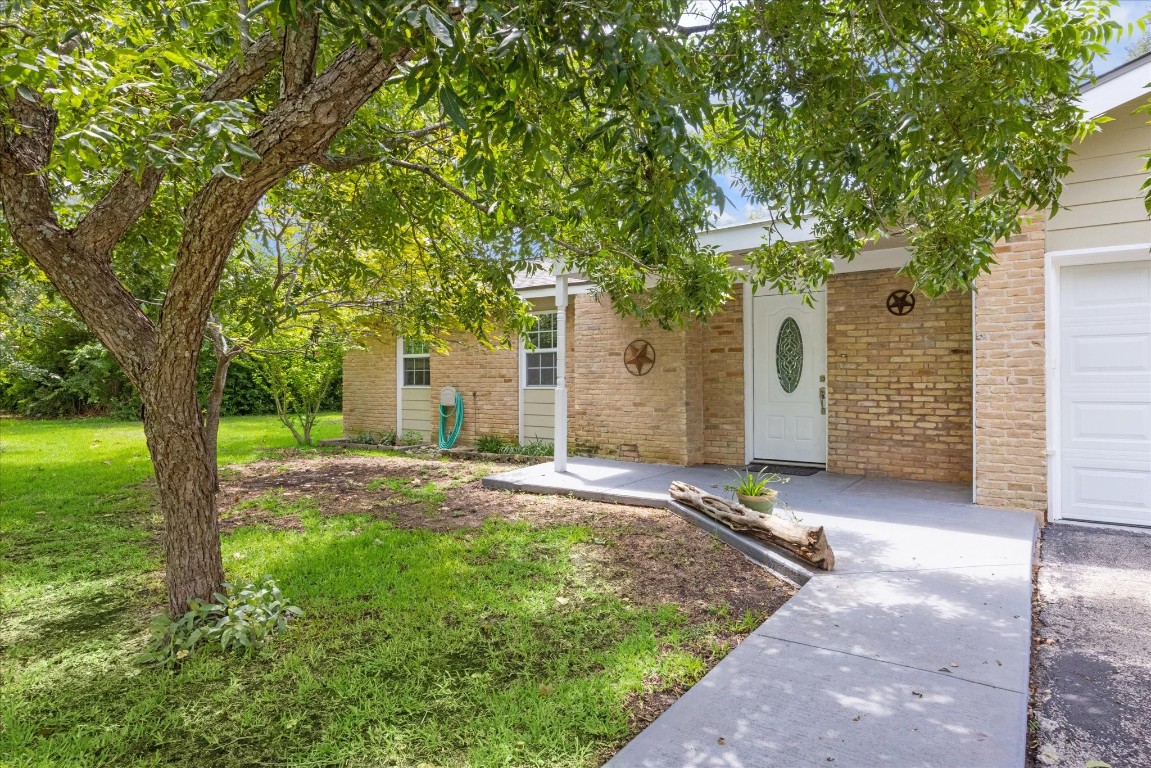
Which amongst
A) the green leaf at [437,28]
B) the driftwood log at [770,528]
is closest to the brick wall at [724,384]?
the driftwood log at [770,528]

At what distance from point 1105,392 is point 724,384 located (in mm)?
3881

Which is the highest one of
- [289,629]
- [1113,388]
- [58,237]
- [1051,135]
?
[1051,135]

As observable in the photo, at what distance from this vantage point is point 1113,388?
194 inches

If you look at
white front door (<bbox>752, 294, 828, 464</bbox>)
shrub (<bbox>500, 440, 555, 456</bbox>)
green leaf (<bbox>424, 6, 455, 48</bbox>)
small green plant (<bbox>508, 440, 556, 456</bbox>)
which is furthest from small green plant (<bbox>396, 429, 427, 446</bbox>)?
green leaf (<bbox>424, 6, 455, 48</bbox>)

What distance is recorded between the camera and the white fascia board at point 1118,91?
14.8 ft

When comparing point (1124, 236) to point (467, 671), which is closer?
point (467, 671)

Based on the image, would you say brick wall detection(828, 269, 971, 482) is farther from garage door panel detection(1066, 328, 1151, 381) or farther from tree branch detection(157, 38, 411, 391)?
tree branch detection(157, 38, 411, 391)

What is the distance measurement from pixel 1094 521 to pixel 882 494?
1.58m

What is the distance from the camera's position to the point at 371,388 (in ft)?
40.9

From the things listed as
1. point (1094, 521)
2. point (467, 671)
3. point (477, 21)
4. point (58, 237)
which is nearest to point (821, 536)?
point (467, 671)

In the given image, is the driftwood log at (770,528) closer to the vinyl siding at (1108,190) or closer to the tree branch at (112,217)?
the vinyl siding at (1108,190)

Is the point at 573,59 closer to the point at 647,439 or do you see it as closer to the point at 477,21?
the point at 477,21

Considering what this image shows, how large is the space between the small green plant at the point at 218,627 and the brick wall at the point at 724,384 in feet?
19.4

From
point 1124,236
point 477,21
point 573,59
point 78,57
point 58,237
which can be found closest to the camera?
point 477,21
